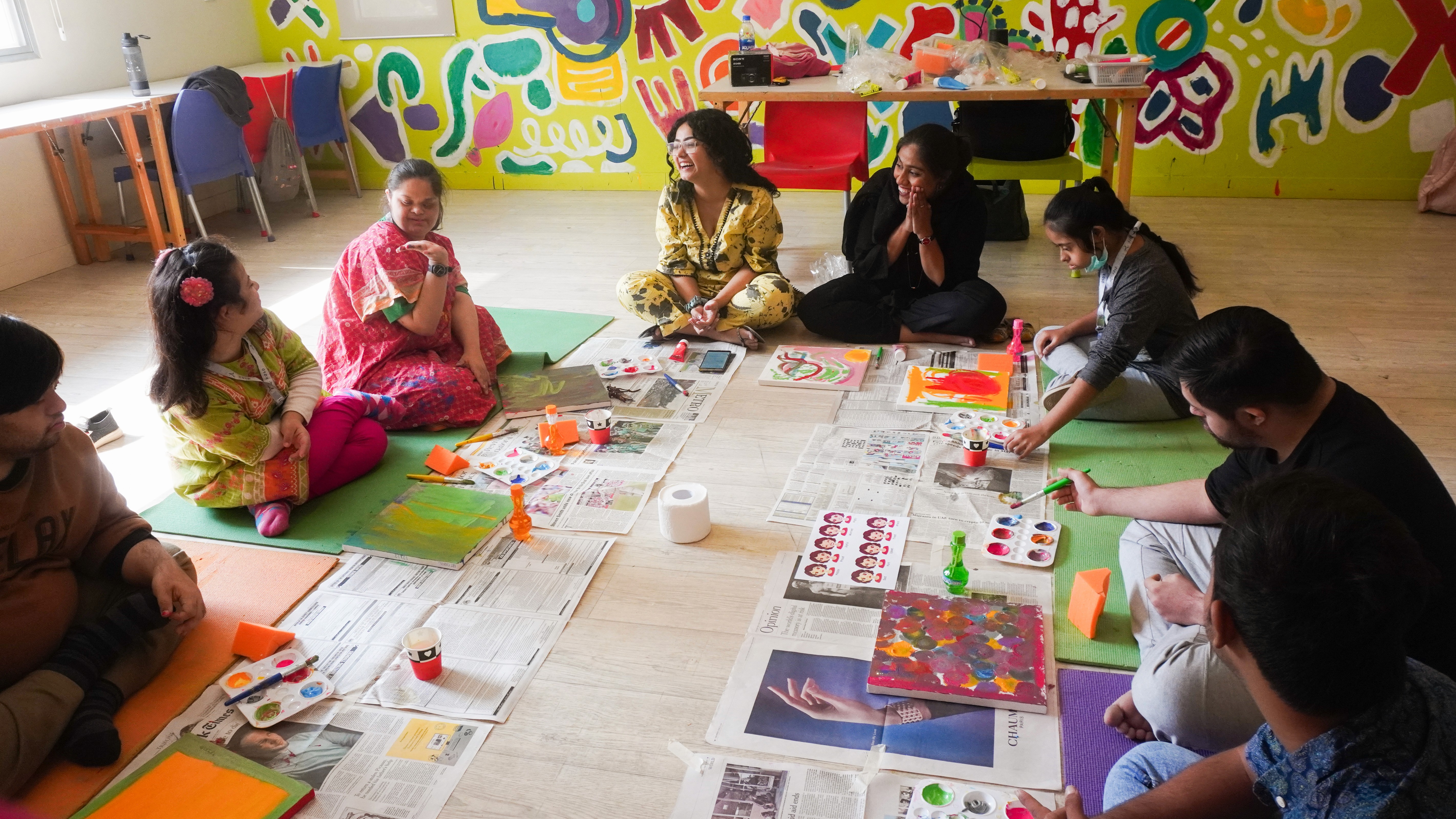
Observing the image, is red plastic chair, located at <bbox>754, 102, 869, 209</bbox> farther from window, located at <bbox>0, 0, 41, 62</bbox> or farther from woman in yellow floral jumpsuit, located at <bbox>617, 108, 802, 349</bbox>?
window, located at <bbox>0, 0, 41, 62</bbox>

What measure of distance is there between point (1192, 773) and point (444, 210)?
5.00m

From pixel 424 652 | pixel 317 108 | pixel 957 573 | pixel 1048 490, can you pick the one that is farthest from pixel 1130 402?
pixel 317 108

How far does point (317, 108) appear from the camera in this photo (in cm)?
564

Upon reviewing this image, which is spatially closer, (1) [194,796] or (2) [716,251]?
(1) [194,796]

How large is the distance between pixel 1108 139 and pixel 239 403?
359 cm

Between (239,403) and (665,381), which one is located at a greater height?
(239,403)

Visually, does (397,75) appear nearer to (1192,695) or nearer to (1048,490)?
(1048,490)

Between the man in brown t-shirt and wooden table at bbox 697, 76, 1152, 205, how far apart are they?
9.22 feet

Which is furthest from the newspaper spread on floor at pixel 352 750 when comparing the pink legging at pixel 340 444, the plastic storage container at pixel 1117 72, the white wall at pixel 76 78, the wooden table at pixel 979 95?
the white wall at pixel 76 78

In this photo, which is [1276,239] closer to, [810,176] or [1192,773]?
[810,176]

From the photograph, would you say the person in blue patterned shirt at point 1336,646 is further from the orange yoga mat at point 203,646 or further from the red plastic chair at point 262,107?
the red plastic chair at point 262,107

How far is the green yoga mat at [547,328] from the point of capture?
3.58 metres

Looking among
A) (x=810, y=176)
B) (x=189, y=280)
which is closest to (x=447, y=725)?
(x=189, y=280)

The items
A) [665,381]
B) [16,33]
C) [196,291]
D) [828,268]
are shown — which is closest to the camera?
[196,291]
